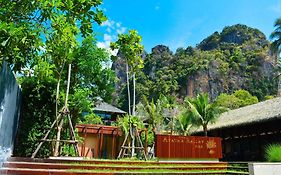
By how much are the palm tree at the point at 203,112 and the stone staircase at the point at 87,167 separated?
29.0 feet

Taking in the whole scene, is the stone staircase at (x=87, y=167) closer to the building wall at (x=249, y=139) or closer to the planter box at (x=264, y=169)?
the planter box at (x=264, y=169)

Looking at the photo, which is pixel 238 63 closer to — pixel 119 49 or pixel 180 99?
pixel 180 99

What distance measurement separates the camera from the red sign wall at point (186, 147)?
11.5 metres

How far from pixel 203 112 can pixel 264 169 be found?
1121cm

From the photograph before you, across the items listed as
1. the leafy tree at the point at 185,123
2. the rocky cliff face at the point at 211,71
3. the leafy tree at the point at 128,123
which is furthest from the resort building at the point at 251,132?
the rocky cliff face at the point at 211,71

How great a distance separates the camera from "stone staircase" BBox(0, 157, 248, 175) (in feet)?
27.6

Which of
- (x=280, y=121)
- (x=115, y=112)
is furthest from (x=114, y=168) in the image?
(x=115, y=112)

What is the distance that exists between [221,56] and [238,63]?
355 centimetres

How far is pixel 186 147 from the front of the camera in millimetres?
12203

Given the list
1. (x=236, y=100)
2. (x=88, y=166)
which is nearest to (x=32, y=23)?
(x=88, y=166)

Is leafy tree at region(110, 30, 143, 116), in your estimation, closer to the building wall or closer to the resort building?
the resort building

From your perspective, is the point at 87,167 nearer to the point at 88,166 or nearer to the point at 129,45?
the point at 88,166

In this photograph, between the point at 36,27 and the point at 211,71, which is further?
the point at 211,71

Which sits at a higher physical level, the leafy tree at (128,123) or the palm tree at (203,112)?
the palm tree at (203,112)
